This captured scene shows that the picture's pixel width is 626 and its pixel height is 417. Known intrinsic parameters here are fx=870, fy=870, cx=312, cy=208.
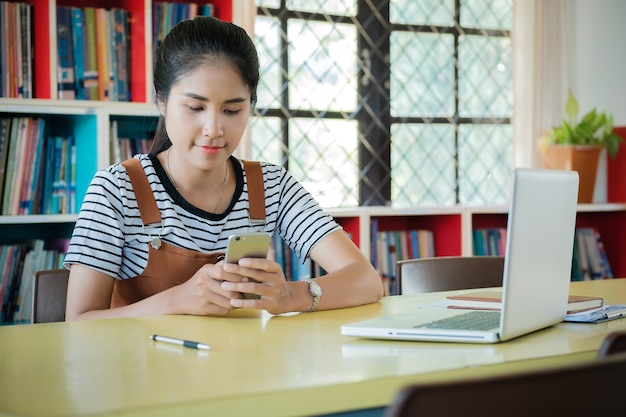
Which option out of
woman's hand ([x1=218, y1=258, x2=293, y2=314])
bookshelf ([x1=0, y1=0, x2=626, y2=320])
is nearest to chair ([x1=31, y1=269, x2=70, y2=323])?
woman's hand ([x1=218, y1=258, x2=293, y2=314])

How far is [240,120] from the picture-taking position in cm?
194

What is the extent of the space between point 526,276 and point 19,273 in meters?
2.13

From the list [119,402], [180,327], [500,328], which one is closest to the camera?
[119,402]

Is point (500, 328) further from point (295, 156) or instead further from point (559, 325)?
point (295, 156)

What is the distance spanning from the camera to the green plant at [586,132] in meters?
4.20

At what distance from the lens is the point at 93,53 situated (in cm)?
304

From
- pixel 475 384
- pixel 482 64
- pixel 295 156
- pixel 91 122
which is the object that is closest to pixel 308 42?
pixel 295 156

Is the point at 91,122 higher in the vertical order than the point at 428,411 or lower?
higher

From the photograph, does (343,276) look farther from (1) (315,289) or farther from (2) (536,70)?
(2) (536,70)

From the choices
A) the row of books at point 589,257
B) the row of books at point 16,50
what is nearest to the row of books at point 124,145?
the row of books at point 16,50

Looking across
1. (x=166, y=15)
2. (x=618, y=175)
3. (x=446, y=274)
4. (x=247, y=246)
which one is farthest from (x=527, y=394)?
(x=618, y=175)

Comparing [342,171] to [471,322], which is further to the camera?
[342,171]

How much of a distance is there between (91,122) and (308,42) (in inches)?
51.7

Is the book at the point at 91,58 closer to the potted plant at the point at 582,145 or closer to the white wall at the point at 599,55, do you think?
the potted plant at the point at 582,145
